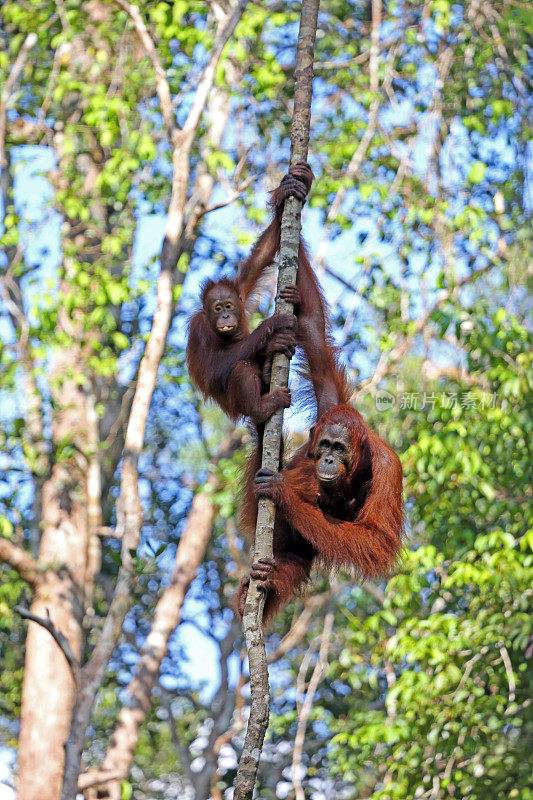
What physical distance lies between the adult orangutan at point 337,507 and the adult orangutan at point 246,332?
12.3 inches

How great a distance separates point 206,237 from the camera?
8742mm

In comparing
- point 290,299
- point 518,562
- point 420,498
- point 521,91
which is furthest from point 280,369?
point 521,91

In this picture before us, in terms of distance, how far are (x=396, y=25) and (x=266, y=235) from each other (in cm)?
455

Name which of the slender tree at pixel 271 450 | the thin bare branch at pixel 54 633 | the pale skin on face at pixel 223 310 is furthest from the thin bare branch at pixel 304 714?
the slender tree at pixel 271 450

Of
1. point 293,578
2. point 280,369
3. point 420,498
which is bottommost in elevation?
point 293,578

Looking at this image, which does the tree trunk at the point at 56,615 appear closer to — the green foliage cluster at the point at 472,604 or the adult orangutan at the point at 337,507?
the green foliage cluster at the point at 472,604

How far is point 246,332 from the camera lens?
500 cm

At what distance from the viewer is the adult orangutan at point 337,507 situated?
12.8 ft

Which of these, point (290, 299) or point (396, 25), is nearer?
point (290, 299)

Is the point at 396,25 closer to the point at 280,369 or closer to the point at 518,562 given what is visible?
the point at 518,562

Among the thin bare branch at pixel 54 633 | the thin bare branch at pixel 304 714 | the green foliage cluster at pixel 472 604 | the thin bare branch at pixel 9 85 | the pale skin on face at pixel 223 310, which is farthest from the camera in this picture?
the thin bare branch at pixel 304 714

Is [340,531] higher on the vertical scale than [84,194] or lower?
lower

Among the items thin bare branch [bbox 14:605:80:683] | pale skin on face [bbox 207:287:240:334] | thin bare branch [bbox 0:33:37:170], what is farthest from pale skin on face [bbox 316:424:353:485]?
thin bare branch [bbox 0:33:37:170]

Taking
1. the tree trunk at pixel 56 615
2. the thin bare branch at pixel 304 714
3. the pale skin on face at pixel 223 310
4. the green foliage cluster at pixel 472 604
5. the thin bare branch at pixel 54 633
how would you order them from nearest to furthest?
1. the thin bare branch at pixel 54 633
2. the pale skin on face at pixel 223 310
3. the green foliage cluster at pixel 472 604
4. the tree trunk at pixel 56 615
5. the thin bare branch at pixel 304 714
